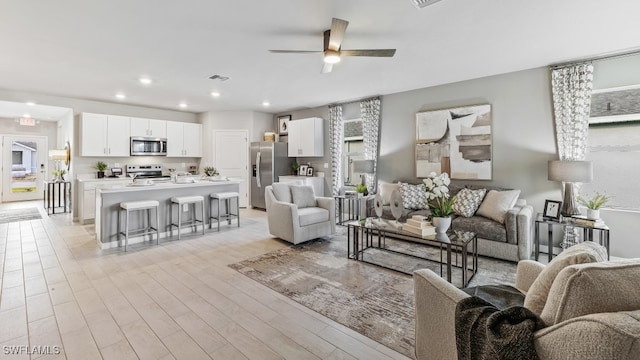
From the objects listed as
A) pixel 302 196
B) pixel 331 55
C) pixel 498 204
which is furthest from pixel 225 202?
pixel 498 204

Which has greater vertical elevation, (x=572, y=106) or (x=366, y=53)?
(x=366, y=53)

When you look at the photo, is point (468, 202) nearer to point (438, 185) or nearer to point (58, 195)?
point (438, 185)

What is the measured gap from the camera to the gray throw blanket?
937 mm

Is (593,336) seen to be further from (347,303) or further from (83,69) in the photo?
(83,69)

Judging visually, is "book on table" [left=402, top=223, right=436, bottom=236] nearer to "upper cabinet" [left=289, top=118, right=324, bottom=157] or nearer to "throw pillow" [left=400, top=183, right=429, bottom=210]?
"throw pillow" [left=400, top=183, right=429, bottom=210]

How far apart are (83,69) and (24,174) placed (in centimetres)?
713

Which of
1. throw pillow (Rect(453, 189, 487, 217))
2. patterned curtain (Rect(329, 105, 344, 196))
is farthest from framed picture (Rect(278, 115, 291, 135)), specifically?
throw pillow (Rect(453, 189, 487, 217))

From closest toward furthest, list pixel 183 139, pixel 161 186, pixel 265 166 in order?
pixel 161 186 < pixel 265 166 < pixel 183 139

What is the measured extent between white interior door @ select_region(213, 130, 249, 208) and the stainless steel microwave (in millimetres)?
1212

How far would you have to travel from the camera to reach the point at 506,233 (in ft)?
11.8

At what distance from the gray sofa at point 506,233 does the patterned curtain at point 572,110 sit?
0.83m

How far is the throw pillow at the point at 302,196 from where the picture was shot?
187 inches

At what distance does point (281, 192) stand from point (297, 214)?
0.61 m

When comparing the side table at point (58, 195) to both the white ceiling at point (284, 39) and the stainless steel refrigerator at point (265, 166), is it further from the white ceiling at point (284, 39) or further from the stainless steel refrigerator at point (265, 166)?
the stainless steel refrigerator at point (265, 166)
